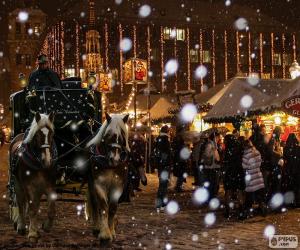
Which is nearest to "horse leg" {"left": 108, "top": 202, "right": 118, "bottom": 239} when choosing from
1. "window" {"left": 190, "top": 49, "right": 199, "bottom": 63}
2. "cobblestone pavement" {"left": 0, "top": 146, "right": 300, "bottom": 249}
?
"cobblestone pavement" {"left": 0, "top": 146, "right": 300, "bottom": 249}

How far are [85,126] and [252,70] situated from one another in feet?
189

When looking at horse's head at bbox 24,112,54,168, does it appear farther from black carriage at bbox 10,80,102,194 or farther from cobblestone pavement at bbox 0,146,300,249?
cobblestone pavement at bbox 0,146,300,249

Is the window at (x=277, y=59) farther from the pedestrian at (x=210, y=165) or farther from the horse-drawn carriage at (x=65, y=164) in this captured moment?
the horse-drawn carriage at (x=65, y=164)

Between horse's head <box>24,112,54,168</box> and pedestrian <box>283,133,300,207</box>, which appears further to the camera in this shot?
pedestrian <box>283,133,300,207</box>

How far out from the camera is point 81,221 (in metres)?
11.2

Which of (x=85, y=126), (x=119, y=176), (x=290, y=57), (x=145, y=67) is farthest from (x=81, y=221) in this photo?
(x=290, y=57)

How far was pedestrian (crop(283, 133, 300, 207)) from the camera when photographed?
13.1 meters

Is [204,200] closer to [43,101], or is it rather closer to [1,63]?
[43,101]

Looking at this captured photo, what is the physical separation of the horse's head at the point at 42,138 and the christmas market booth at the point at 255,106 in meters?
7.23

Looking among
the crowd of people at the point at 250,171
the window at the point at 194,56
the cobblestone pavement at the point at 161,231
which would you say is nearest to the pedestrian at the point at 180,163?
the crowd of people at the point at 250,171

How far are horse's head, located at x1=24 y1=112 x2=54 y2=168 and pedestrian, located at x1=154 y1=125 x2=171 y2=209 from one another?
17.4 feet

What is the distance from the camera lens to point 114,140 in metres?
8.12

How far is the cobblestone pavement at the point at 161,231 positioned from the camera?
8.55 meters

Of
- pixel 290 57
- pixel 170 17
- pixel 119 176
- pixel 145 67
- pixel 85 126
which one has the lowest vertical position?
pixel 119 176
